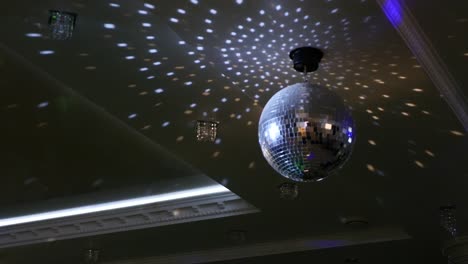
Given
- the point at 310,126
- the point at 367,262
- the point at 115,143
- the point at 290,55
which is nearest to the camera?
the point at 310,126

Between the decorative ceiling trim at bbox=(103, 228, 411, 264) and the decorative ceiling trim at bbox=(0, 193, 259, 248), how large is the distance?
0.96 m

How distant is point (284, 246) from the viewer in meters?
5.51

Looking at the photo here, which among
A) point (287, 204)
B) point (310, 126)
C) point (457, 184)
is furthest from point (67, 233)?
point (310, 126)

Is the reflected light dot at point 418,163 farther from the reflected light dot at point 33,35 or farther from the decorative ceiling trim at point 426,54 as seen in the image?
the reflected light dot at point 33,35

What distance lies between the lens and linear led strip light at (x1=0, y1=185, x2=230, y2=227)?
4934 millimetres

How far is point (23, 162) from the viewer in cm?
457

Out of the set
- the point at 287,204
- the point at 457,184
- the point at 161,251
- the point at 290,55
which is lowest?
the point at 161,251

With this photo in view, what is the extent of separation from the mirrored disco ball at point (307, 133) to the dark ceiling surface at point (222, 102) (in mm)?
370

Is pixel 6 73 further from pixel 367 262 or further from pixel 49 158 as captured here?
pixel 367 262

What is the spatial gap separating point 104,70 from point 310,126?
3.74 ft

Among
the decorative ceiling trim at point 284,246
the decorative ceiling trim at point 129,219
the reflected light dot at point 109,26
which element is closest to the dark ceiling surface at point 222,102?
the reflected light dot at point 109,26

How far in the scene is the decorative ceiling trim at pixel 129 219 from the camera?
4.77 m

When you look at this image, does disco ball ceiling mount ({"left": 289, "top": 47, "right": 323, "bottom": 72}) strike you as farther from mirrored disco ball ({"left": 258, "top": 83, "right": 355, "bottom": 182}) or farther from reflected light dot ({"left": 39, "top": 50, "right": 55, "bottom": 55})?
Answer: reflected light dot ({"left": 39, "top": 50, "right": 55, "bottom": 55})

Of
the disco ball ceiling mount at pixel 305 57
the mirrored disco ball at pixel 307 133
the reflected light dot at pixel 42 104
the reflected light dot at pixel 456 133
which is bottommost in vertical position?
the reflected light dot at pixel 42 104
